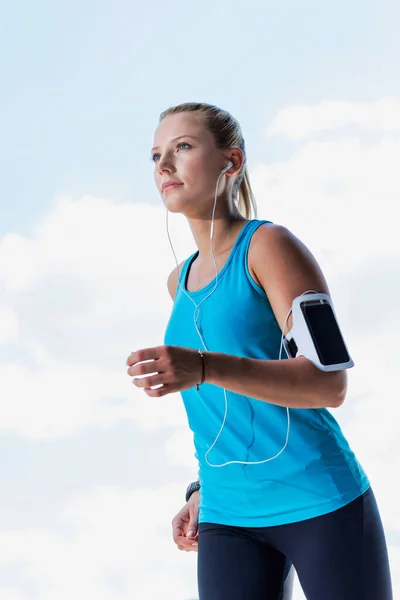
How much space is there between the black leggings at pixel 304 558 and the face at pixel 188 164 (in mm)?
636

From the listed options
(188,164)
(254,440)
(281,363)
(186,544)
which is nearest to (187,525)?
(186,544)

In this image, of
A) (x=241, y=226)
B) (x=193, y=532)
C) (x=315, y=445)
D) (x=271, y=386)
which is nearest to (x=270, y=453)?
(x=315, y=445)

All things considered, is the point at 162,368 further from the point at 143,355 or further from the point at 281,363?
the point at 281,363

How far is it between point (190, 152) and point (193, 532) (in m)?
0.76

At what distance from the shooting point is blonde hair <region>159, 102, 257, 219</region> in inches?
65.6

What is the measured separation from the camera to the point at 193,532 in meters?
1.58

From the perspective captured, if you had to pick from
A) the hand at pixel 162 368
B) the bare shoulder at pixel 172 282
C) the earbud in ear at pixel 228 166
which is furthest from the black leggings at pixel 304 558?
the earbud in ear at pixel 228 166

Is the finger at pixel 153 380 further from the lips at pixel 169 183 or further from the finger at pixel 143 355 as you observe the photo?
the lips at pixel 169 183

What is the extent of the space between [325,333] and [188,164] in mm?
495

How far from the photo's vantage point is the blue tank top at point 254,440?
4.46 ft

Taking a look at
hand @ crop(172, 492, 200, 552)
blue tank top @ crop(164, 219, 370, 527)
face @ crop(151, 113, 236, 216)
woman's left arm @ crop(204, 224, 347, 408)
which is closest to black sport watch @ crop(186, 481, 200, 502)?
hand @ crop(172, 492, 200, 552)

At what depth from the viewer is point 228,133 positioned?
1.68 metres

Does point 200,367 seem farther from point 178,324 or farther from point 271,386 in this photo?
point 178,324

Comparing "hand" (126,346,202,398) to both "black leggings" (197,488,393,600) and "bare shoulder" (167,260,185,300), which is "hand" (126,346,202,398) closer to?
"black leggings" (197,488,393,600)
